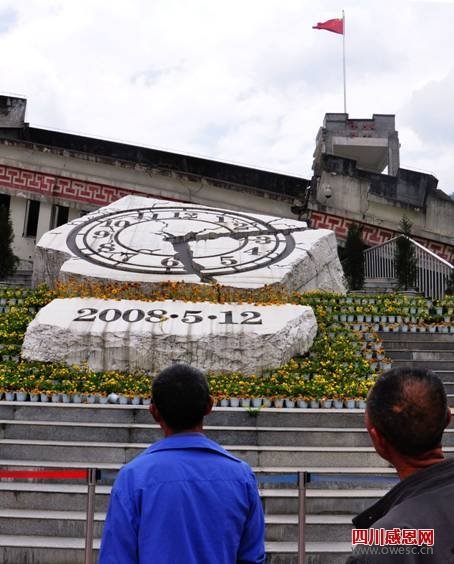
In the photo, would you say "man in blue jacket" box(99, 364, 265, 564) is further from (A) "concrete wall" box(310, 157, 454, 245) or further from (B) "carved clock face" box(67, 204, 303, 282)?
(A) "concrete wall" box(310, 157, 454, 245)

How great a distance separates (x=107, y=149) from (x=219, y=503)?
55.1 ft

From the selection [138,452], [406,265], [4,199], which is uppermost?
[4,199]

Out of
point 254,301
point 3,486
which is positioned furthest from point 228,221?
point 3,486

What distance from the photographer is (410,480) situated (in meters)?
1.47

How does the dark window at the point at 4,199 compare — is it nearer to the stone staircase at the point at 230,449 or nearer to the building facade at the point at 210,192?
the building facade at the point at 210,192

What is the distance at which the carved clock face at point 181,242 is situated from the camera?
9570 mm

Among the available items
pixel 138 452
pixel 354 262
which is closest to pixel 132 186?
pixel 354 262

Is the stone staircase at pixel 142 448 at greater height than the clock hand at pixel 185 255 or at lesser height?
lesser

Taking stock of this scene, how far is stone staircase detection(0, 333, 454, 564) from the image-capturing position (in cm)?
446

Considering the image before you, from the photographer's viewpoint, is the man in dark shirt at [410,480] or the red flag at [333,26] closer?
the man in dark shirt at [410,480]

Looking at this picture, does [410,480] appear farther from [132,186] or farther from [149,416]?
[132,186]

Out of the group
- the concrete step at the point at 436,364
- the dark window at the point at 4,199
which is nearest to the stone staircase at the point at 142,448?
the concrete step at the point at 436,364

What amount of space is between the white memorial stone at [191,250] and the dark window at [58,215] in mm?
5606

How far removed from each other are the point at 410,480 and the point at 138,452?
4.30 metres
